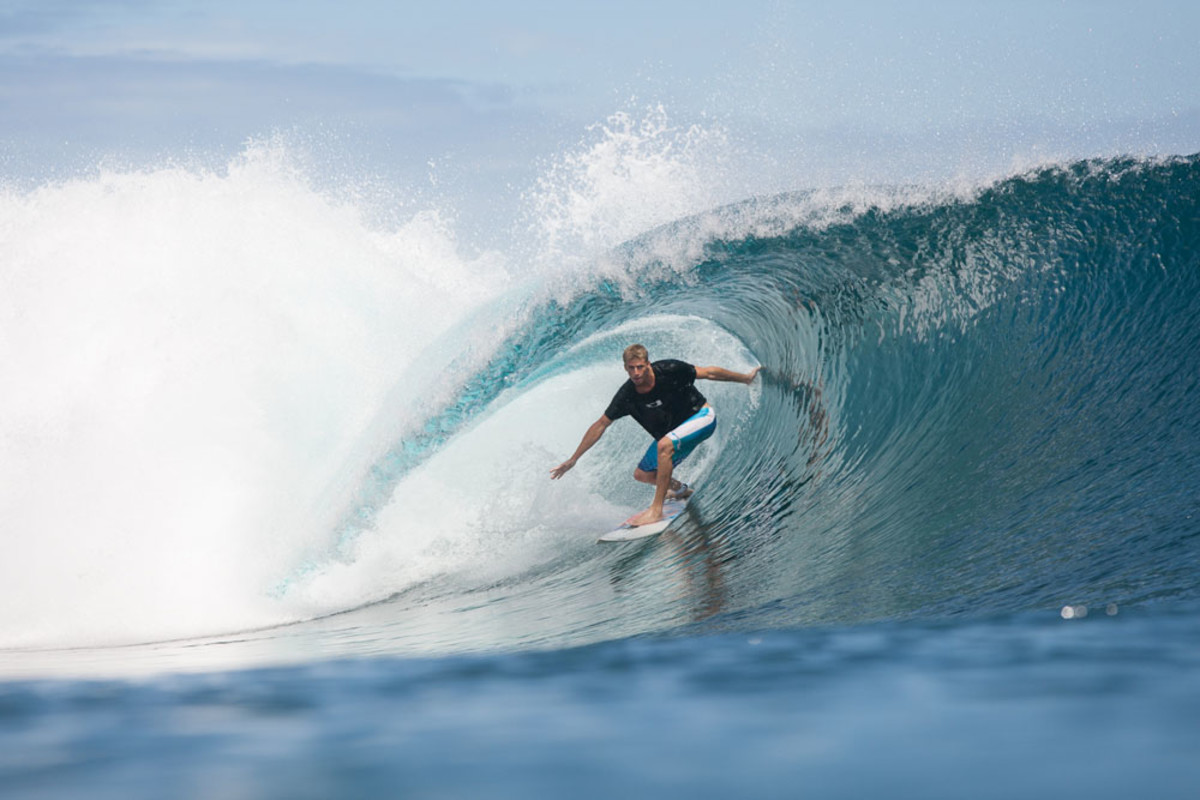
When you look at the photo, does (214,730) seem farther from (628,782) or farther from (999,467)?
(999,467)

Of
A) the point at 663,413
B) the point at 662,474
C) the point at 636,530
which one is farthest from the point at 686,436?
the point at 636,530

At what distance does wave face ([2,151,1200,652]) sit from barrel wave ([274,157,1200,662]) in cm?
2

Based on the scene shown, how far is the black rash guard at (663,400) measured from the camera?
22.3 ft

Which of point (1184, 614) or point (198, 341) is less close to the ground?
point (198, 341)

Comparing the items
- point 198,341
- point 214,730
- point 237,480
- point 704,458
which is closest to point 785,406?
point 704,458

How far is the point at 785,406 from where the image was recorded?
848 cm

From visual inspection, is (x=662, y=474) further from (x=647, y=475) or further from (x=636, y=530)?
(x=636, y=530)

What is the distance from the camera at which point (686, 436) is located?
694cm

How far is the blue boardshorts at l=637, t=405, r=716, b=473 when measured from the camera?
6898mm

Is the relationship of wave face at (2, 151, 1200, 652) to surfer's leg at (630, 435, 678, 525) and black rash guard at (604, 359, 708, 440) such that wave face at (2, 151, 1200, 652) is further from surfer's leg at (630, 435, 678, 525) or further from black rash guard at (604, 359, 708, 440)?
black rash guard at (604, 359, 708, 440)

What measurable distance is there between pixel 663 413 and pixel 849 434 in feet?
4.51

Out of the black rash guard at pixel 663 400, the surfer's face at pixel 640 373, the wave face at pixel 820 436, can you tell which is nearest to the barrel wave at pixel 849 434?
the wave face at pixel 820 436

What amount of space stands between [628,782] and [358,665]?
1.69 metres

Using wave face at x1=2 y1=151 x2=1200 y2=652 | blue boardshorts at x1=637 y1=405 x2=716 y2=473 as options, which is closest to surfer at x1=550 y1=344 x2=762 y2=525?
blue boardshorts at x1=637 y1=405 x2=716 y2=473
